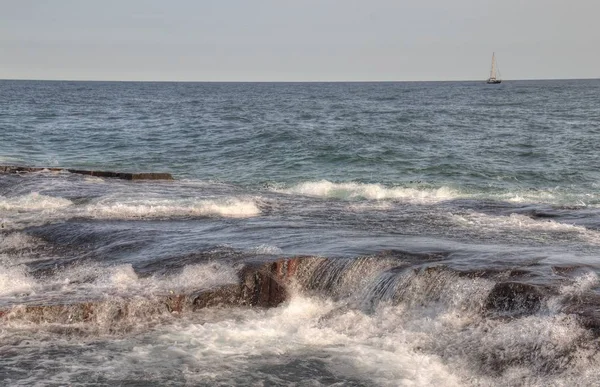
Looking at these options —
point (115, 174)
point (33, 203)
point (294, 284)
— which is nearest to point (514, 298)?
point (294, 284)

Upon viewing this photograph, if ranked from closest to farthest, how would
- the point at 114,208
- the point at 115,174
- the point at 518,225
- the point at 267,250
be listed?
the point at 267,250
the point at 518,225
the point at 114,208
the point at 115,174

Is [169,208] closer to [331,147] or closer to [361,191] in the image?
[361,191]

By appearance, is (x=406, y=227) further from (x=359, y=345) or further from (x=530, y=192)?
(x=530, y=192)

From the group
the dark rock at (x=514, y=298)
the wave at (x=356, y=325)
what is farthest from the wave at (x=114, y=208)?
the dark rock at (x=514, y=298)

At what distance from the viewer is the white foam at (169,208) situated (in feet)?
54.4

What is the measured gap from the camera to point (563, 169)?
2852 cm

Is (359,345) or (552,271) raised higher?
(552,271)

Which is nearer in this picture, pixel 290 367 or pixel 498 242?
pixel 290 367

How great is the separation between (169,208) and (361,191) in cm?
763

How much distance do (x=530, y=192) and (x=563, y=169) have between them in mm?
5795

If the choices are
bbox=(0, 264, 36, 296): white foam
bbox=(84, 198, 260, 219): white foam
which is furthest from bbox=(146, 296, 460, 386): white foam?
bbox=(84, 198, 260, 219): white foam

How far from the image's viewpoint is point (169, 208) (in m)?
17.2

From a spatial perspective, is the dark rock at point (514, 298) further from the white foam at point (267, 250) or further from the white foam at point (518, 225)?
the white foam at point (518, 225)

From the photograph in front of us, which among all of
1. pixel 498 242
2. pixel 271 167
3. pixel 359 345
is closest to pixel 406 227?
pixel 498 242
